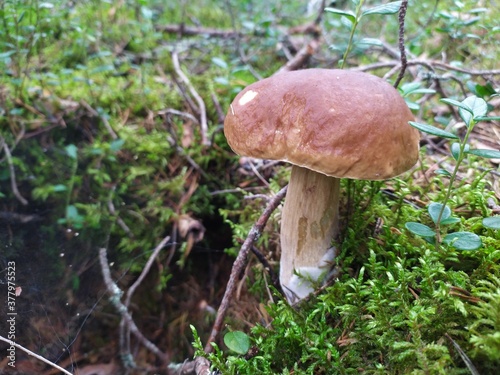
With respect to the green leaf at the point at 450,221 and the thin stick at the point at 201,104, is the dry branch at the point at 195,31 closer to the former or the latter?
the thin stick at the point at 201,104

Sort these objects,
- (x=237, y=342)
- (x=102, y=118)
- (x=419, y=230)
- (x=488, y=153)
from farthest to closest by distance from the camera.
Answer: (x=102, y=118), (x=237, y=342), (x=419, y=230), (x=488, y=153)

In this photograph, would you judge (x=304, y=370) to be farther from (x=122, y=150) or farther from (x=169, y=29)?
(x=169, y=29)

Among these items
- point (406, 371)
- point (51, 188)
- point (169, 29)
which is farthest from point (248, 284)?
point (169, 29)

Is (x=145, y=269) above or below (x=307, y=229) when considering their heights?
below

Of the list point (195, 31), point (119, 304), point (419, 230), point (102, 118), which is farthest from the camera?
point (195, 31)

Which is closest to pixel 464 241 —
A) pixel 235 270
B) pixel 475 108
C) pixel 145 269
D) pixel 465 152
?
pixel 465 152

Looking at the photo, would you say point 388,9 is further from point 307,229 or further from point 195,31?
point 195,31

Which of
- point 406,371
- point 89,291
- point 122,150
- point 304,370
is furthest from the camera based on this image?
point 122,150
